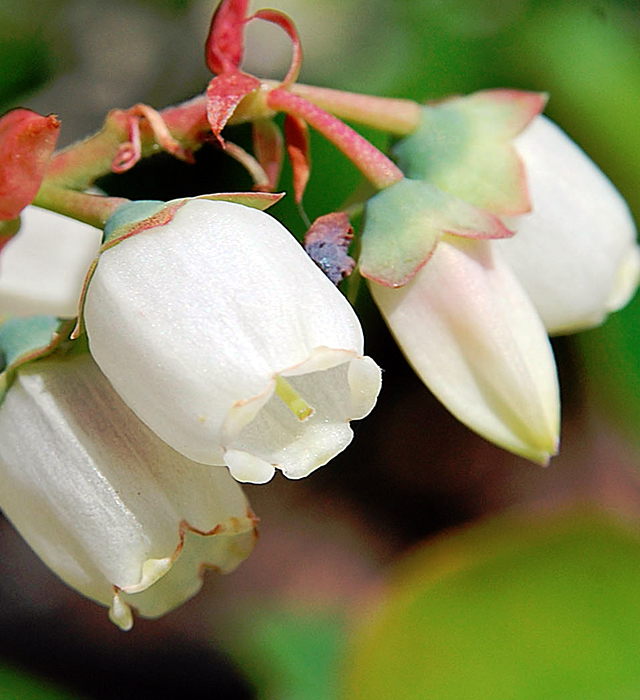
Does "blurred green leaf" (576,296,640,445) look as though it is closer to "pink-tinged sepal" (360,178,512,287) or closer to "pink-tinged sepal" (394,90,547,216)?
"pink-tinged sepal" (394,90,547,216)

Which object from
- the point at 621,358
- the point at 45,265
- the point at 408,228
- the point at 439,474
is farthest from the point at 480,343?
the point at 439,474

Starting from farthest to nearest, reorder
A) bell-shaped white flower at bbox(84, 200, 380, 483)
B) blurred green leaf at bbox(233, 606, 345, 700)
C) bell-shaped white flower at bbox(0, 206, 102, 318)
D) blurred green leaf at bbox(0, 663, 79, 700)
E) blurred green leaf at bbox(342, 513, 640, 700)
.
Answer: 1. blurred green leaf at bbox(233, 606, 345, 700)
2. blurred green leaf at bbox(0, 663, 79, 700)
3. blurred green leaf at bbox(342, 513, 640, 700)
4. bell-shaped white flower at bbox(0, 206, 102, 318)
5. bell-shaped white flower at bbox(84, 200, 380, 483)

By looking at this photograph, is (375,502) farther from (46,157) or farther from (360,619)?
(46,157)

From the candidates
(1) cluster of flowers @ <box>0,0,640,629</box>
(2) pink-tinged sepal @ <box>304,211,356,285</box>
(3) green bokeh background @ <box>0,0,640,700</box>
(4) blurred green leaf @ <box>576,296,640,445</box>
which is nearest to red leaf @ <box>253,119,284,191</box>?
(1) cluster of flowers @ <box>0,0,640,629</box>

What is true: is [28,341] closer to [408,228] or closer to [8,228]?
[8,228]

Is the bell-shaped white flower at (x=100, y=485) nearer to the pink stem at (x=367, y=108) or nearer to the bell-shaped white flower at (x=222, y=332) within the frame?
the bell-shaped white flower at (x=222, y=332)
